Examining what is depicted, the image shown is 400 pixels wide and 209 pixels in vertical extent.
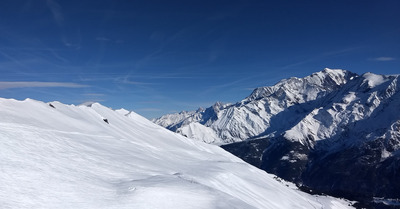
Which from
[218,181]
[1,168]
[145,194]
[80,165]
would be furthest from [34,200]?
[218,181]

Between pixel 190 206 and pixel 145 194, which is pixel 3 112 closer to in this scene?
pixel 145 194

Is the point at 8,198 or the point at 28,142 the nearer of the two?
the point at 8,198

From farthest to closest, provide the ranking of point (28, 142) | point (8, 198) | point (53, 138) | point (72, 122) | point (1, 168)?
point (72, 122) → point (53, 138) → point (28, 142) → point (1, 168) → point (8, 198)

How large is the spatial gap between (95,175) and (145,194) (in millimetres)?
6560

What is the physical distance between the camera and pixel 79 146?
36656 mm

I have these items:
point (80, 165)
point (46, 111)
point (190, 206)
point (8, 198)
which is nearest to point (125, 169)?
point (80, 165)

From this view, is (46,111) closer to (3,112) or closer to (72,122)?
(72,122)

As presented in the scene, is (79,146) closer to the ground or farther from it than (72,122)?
closer to the ground

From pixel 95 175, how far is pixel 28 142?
8.49m

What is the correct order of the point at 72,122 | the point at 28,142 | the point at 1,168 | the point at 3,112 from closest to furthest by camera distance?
the point at 1,168
the point at 28,142
the point at 3,112
the point at 72,122

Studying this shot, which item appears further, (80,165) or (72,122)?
(72,122)

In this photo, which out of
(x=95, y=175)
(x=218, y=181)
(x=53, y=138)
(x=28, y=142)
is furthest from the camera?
(x=218, y=181)

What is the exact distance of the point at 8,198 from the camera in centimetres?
1856

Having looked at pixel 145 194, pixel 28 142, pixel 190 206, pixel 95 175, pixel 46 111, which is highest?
pixel 46 111
